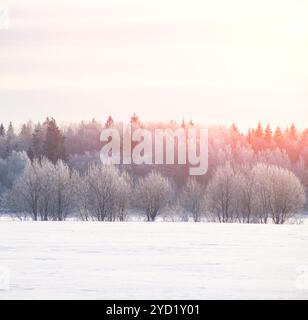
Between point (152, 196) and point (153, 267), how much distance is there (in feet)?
135

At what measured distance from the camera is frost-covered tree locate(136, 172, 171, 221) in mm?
57750

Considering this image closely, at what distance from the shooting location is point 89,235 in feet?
94.6

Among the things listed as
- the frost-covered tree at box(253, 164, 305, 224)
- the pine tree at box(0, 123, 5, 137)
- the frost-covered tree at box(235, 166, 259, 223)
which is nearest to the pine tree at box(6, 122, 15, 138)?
the pine tree at box(0, 123, 5, 137)

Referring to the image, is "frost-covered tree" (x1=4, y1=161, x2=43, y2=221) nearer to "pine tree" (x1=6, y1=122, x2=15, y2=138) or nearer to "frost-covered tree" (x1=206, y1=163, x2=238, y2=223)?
"frost-covered tree" (x1=206, y1=163, x2=238, y2=223)

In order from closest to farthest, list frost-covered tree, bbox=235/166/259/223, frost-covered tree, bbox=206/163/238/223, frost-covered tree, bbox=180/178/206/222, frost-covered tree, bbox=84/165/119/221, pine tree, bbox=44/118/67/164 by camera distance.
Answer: frost-covered tree, bbox=235/166/259/223, frost-covered tree, bbox=84/165/119/221, frost-covered tree, bbox=206/163/238/223, frost-covered tree, bbox=180/178/206/222, pine tree, bbox=44/118/67/164

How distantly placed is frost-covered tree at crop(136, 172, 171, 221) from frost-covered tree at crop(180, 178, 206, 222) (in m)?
2.70

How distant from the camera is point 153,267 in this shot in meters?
17.5

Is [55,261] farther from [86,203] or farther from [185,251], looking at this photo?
[86,203]

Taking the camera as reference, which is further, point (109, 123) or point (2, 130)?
point (2, 130)

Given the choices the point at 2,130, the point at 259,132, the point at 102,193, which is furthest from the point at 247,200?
the point at 259,132

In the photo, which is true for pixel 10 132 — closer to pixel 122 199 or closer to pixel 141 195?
pixel 141 195

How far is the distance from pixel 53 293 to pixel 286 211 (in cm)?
4223

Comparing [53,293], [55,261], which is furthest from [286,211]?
[53,293]
